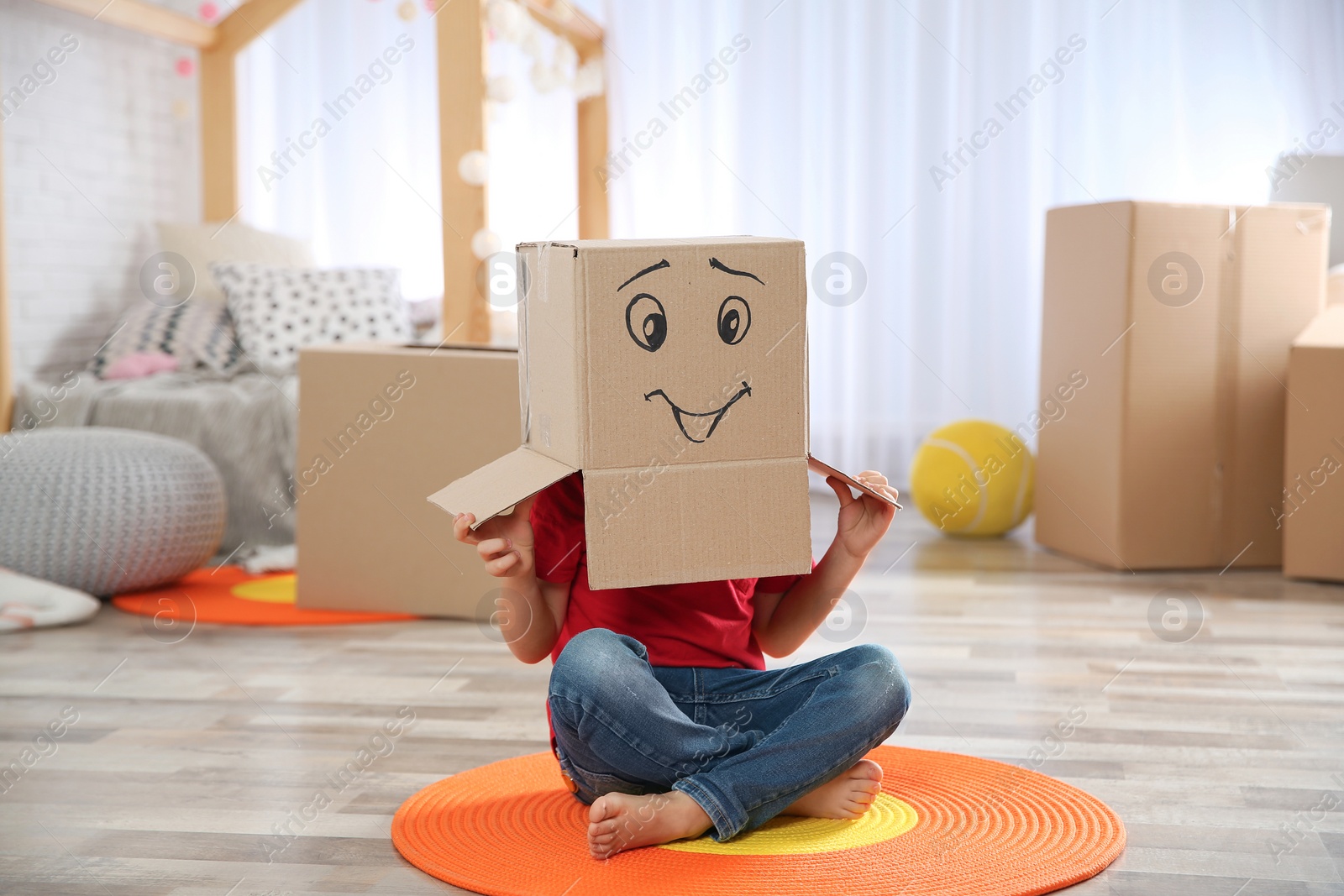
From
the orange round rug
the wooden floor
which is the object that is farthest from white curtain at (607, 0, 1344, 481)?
the orange round rug

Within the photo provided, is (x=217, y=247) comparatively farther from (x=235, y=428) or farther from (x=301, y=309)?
(x=235, y=428)

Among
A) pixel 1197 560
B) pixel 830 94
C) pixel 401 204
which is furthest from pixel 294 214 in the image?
pixel 1197 560

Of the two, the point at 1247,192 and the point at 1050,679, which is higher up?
the point at 1247,192

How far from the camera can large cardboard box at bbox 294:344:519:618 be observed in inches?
80.4

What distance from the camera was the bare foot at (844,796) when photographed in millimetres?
1190

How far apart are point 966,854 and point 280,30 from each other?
3.22 meters

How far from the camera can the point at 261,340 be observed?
9.67 ft

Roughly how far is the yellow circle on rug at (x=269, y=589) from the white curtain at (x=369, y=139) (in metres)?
1.36

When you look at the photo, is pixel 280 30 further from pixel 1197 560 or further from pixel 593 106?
pixel 1197 560

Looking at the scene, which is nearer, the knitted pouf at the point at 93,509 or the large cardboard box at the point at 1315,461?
the knitted pouf at the point at 93,509

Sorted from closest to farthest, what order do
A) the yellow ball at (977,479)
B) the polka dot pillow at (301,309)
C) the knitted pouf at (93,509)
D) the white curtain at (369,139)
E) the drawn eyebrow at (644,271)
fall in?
1. the drawn eyebrow at (644,271)
2. the knitted pouf at (93,509)
3. the yellow ball at (977,479)
4. the polka dot pillow at (301,309)
5. the white curtain at (369,139)

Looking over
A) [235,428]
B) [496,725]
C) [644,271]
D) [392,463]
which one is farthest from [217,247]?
[644,271]

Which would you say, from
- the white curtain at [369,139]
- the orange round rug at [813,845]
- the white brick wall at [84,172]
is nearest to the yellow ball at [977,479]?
the white curtain at [369,139]

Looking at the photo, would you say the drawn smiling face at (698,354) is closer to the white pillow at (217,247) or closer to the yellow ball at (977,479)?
the yellow ball at (977,479)
